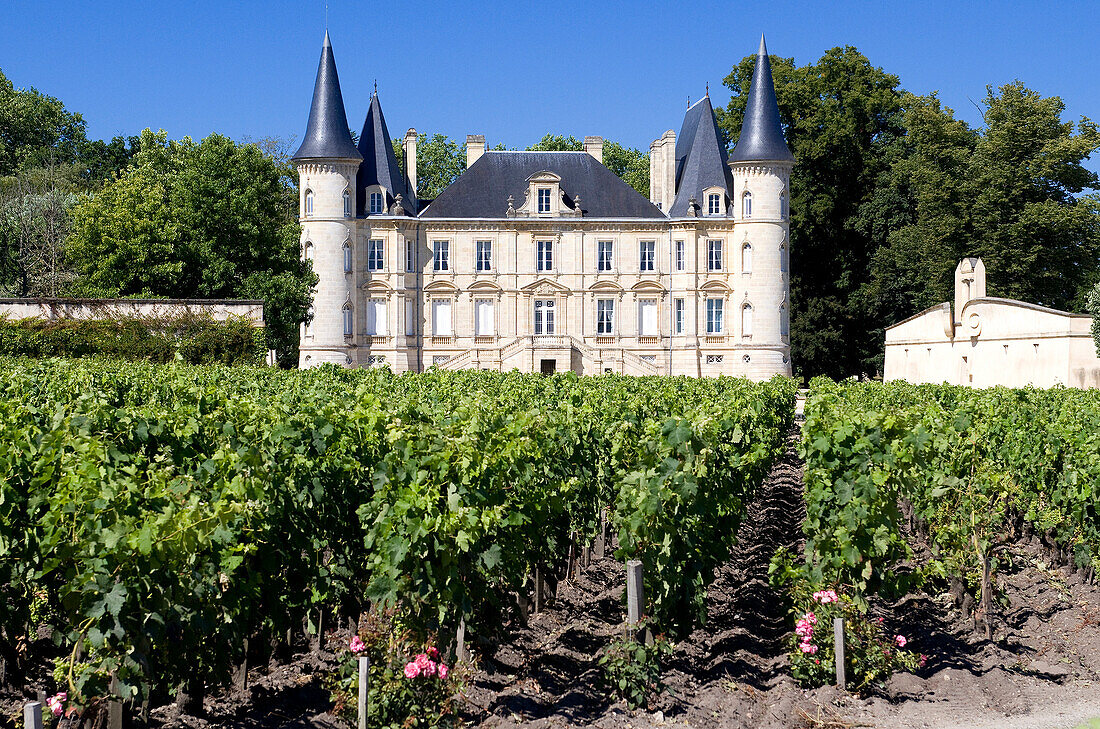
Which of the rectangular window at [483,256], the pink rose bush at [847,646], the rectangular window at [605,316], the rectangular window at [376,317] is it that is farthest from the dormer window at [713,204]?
the pink rose bush at [847,646]

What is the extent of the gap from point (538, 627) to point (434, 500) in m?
2.90

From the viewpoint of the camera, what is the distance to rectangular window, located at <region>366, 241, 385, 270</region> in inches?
1935

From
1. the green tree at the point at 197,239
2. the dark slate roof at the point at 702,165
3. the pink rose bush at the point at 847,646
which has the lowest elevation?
the pink rose bush at the point at 847,646

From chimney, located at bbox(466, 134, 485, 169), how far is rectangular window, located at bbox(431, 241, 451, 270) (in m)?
5.20

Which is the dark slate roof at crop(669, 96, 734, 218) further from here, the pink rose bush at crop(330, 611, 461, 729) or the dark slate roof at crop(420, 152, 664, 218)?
the pink rose bush at crop(330, 611, 461, 729)

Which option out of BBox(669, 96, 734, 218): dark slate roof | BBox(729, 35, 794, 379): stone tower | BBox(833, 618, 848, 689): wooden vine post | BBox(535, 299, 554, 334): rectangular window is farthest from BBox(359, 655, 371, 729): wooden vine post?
BBox(669, 96, 734, 218): dark slate roof

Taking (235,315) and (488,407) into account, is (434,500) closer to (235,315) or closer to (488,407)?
(488,407)

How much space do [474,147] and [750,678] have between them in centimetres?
4665

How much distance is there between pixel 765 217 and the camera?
48.4 metres

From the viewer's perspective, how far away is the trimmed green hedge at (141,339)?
33.3 metres

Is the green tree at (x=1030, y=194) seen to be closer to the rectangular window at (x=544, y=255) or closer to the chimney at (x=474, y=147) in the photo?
the rectangular window at (x=544, y=255)

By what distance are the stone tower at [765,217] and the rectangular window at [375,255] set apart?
15987 mm

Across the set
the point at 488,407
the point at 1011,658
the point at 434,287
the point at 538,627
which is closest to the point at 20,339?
the point at 434,287

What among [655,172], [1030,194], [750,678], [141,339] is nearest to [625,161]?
[655,172]
